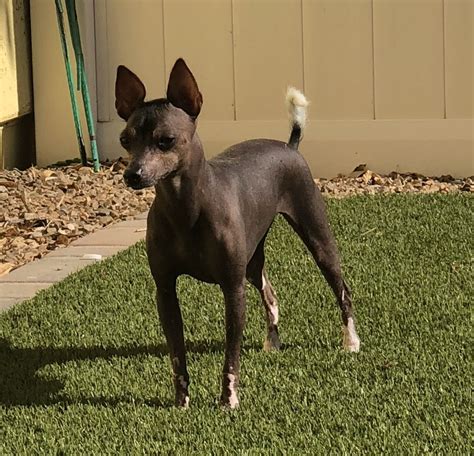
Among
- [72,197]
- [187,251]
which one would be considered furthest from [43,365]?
[72,197]

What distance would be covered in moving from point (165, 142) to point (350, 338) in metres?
1.38

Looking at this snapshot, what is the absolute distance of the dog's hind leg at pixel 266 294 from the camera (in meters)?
4.96

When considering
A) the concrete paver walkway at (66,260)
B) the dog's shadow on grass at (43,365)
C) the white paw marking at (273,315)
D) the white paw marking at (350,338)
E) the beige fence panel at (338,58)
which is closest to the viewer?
the dog's shadow on grass at (43,365)

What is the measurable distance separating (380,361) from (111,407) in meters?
1.02

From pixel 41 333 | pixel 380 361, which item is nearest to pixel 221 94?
pixel 41 333

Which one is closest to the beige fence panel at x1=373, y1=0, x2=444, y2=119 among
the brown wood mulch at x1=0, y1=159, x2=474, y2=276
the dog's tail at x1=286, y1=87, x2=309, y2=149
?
the brown wood mulch at x1=0, y1=159, x2=474, y2=276

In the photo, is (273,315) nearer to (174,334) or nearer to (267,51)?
(174,334)

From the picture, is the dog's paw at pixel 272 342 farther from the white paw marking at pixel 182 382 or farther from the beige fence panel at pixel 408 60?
the beige fence panel at pixel 408 60

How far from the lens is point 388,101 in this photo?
8359 mm

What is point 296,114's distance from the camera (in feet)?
16.7

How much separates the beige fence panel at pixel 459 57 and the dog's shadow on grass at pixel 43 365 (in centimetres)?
378

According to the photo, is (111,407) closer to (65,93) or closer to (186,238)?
(186,238)

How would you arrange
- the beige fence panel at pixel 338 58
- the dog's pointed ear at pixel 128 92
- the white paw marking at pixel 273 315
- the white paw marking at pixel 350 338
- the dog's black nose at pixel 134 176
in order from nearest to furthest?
the dog's black nose at pixel 134 176 → the dog's pointed ear at pixel 128 92 → the white paw marking at pixel 350 338 → the white paw marking at pixel 273 315 → the beige fence panel at pixel 338 58

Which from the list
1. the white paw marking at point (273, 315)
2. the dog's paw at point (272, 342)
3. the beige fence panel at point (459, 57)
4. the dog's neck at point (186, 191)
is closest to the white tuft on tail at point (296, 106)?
the white paw marking at point (273, 315)
